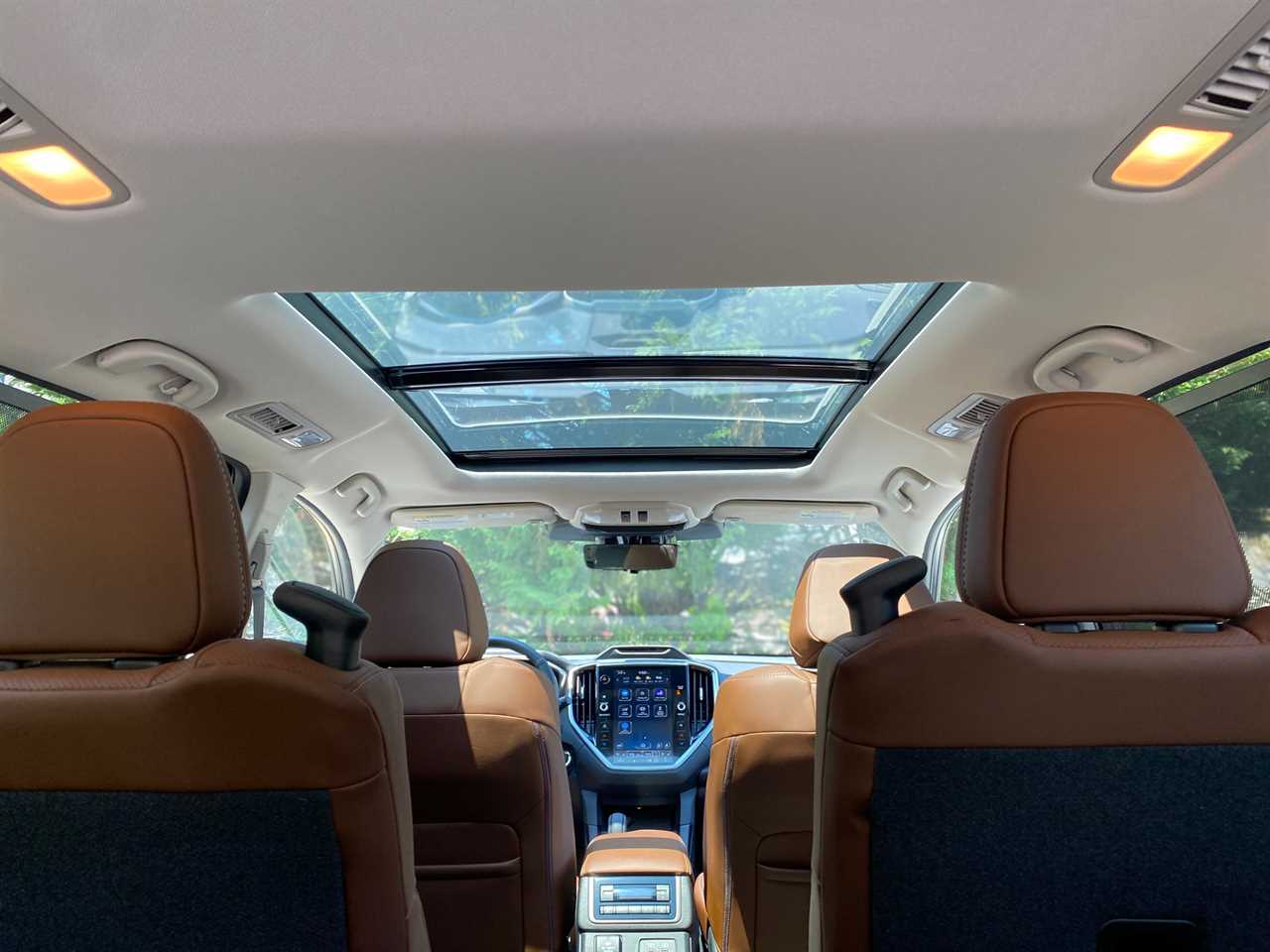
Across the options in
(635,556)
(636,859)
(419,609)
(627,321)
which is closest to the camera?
(419,609)

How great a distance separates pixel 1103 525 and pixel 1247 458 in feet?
6.26

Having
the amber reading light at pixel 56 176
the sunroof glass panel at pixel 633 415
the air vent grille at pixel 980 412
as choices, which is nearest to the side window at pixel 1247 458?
the air vent grille at pixel 980 412

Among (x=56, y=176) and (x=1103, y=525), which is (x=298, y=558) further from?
(x=1103, y=525)

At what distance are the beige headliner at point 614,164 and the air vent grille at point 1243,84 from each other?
73 mm

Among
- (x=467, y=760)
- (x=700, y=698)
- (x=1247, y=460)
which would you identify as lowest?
(x=700, y=698)

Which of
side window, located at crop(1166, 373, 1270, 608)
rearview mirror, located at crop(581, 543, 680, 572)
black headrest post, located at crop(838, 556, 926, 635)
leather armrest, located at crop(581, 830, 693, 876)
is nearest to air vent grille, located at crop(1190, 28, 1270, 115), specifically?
black headrest post, located at crop(838, 556, 926, 635)

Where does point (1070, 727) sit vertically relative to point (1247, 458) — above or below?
below

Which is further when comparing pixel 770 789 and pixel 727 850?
pixel 727 850

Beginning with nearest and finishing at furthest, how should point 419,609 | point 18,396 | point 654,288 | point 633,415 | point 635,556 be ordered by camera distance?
point 654,288 → point 18,396 → point 419,609 → point 633,415 → point 635,556

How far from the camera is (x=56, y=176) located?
1743mm

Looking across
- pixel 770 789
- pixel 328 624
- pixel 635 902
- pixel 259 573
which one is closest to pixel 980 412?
pixel 770 789

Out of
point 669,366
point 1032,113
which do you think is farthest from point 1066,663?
point 669,366

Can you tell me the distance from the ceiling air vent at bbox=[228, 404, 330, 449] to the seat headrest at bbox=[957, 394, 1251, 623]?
8.70ft

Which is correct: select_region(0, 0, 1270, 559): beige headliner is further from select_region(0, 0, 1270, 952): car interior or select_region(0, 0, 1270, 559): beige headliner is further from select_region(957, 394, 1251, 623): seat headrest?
select_region(957, 394, 1251, 623): seat headrest
